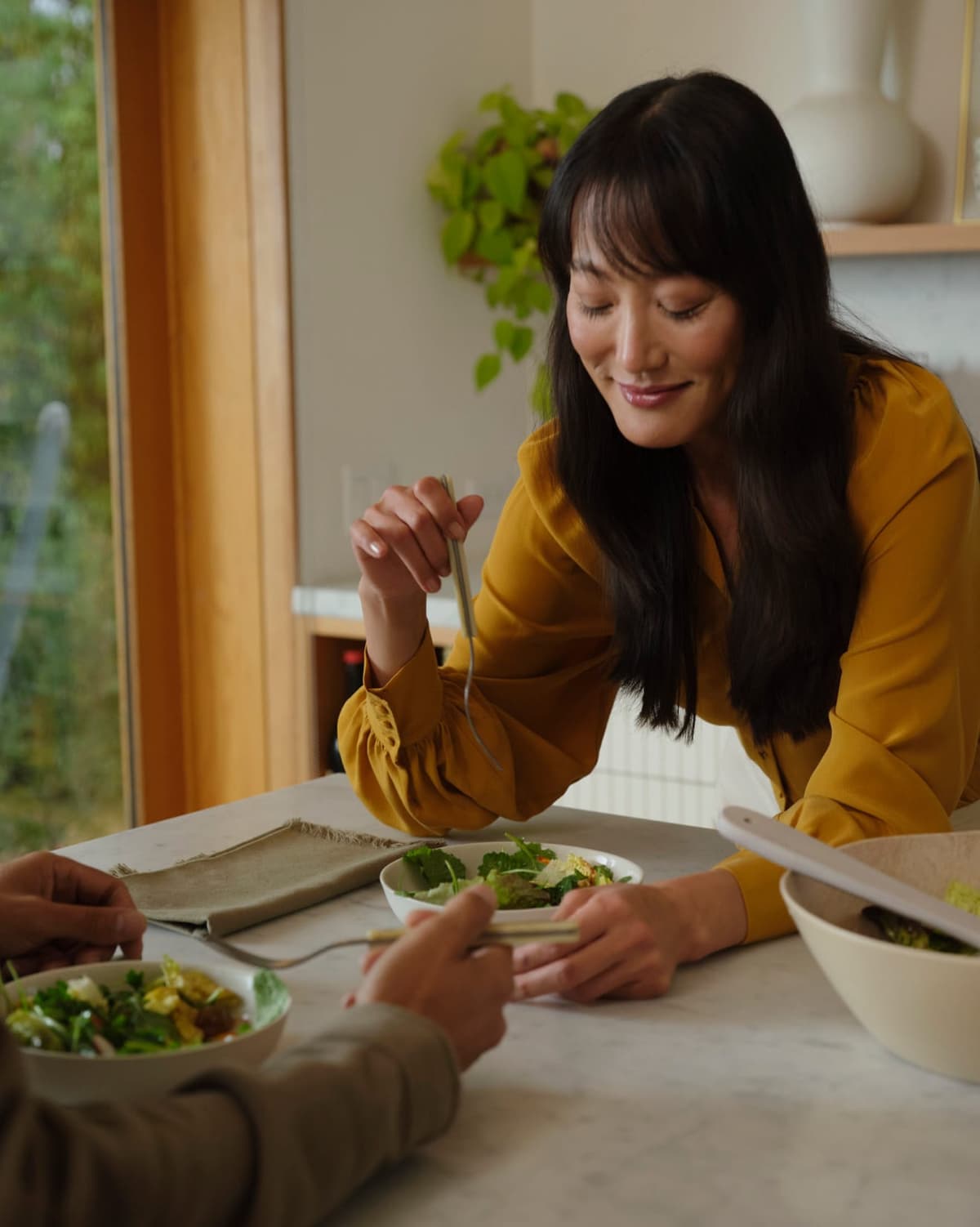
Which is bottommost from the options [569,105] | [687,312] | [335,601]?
[335,601]

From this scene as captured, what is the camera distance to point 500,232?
9.78 ft

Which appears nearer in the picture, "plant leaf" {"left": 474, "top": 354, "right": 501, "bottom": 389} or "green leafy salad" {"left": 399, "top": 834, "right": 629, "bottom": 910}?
"green leafy salad" {"left": 399, "top": 834, "right": 629, "bottom": 910}

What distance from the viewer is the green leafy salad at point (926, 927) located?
2.97 feet

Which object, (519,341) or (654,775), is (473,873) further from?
(519,341)

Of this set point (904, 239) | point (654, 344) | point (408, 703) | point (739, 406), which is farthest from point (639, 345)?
point (904, 239)

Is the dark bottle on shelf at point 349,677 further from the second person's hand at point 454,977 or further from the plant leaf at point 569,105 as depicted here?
the second person's hand at point 454,977

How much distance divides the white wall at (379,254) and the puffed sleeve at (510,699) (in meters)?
1.33

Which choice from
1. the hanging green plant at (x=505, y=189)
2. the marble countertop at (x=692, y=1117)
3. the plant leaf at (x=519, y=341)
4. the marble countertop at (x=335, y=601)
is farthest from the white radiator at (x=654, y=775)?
the marble countertop at (x=692, y=1117)

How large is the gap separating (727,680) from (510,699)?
0.23 m

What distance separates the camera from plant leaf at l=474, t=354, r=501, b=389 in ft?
10.3

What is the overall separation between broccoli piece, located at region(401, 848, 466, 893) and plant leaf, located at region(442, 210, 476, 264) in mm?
2057

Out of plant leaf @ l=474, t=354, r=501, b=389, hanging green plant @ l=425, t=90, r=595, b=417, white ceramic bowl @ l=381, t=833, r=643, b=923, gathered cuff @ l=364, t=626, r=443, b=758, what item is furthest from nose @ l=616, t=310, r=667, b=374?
plant leaf @ l=474, t=354, r=501, b=389

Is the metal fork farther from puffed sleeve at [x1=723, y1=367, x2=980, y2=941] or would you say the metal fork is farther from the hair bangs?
the hair bangs

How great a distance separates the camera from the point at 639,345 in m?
1.27
